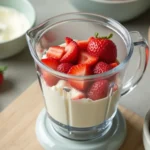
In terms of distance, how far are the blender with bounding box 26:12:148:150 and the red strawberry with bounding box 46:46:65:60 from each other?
0.8 inches

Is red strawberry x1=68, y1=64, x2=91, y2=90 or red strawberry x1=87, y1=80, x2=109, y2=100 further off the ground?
red strawberry x1=68, y1=64, x2=91, y2=90

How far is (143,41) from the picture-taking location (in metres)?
0.63

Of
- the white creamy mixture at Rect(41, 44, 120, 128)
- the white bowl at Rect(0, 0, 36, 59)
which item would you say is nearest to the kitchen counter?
the white bowl at Rect(0, 0, 36, 59)

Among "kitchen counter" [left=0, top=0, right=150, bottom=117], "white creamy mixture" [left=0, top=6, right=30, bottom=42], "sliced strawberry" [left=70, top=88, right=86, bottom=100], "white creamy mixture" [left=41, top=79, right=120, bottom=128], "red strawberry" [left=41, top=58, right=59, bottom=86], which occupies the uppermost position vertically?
"red strawberry" [left=41, top=58, right=59, bottom=86]

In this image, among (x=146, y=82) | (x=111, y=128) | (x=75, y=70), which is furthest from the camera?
(x=146, y=82)

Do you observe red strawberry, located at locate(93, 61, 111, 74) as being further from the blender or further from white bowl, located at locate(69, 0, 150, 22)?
white bowl, located at locate(69, 0, 150, 22)

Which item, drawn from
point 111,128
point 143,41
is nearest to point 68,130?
point 111,128

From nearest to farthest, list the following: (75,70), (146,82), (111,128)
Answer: (75,70), (111,128), (146,82)

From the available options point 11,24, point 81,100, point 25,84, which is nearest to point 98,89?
point 81,100

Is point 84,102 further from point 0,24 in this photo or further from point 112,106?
point 0,24

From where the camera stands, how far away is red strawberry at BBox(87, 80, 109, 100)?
59 centimetres

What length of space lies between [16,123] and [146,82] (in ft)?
1.00

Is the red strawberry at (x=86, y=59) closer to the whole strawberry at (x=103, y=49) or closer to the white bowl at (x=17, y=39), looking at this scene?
the whole strawberry at (x=103, y=49)

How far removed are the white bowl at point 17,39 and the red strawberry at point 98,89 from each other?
11.7 inches
